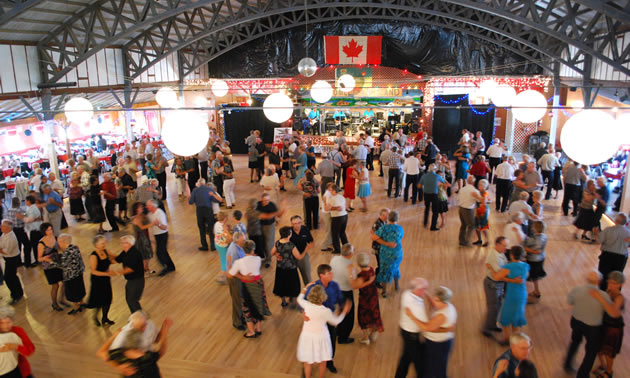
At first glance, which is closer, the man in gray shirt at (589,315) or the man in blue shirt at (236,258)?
the man in gray shirt at (589,315)

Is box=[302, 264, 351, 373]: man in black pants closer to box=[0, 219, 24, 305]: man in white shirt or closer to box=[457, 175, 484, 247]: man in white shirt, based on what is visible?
box=[457, 175, 484, 247]: man in white shirt

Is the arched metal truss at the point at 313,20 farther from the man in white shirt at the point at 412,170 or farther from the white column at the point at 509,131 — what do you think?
the man in white shirt at the point at 412,170

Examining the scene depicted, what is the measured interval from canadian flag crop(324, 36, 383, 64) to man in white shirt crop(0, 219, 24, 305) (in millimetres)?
12556

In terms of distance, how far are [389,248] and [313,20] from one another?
37.8ft

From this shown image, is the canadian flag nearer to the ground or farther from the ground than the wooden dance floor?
farther from the ground

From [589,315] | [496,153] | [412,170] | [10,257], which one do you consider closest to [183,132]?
[10,257]

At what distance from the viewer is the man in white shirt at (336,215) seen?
6.46 metres

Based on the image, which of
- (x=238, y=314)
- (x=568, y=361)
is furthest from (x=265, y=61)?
(x=568, y=361)

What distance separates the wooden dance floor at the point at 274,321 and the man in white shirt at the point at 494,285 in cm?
24

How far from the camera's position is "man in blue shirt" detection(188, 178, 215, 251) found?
673 centimetres

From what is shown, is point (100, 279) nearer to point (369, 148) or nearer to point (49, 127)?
point (49, 127)

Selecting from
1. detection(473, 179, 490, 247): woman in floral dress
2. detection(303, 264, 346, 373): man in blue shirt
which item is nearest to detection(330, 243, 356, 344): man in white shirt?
detection(303, 264, 346, 373): man in blue shirt

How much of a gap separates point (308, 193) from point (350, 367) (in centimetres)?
367

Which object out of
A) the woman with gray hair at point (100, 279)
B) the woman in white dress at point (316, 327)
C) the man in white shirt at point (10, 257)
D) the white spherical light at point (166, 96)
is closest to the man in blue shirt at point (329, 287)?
the woman in white dress at point (316, 327)
